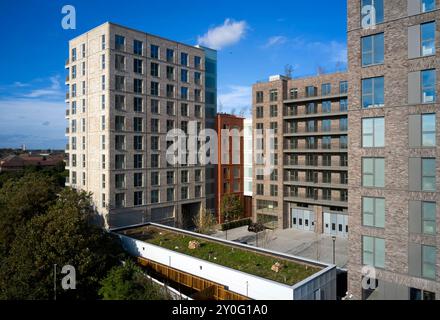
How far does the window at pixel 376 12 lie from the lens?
829 inches

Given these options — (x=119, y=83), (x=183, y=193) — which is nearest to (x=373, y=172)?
(x=183, y=193)

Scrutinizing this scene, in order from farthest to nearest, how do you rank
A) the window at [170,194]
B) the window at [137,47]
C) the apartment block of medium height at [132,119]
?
the window at [170,194], the window at [137,47], the apartment block of medium height at [132,119]

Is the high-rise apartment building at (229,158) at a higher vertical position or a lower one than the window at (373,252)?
higher

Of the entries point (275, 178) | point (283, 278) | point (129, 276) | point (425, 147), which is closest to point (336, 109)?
point (275, 178)

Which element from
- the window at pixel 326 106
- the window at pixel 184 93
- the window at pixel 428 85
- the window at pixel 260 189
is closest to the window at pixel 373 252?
the window at pixel 428 85

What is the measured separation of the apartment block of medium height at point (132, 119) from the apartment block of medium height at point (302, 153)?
8598 millimetres

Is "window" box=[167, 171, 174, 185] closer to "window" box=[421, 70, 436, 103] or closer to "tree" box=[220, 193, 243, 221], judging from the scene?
"tree" box=[220, 193, 243, 221]

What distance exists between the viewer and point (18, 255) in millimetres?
21891

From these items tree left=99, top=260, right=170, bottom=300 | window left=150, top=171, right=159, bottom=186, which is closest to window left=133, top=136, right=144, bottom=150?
window left=150, top=171, right=159, bottom=186

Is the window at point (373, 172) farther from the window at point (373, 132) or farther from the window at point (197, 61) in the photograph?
the window at point (197, 61)

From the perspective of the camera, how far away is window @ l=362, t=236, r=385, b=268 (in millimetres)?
21078

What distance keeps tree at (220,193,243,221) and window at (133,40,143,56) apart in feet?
73.3

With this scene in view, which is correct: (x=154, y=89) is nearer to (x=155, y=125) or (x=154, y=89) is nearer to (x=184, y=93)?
(x=155, y=125)

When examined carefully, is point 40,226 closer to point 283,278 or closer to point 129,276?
point 129,276
